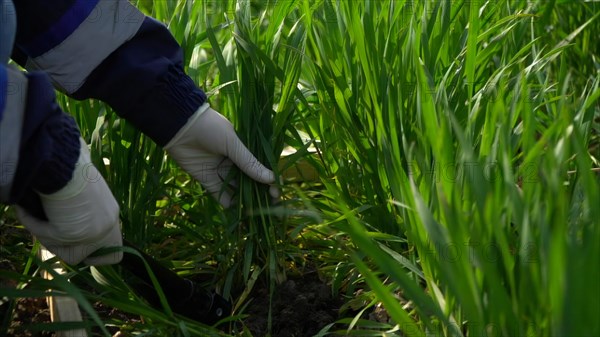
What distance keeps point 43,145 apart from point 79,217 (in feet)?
0.51

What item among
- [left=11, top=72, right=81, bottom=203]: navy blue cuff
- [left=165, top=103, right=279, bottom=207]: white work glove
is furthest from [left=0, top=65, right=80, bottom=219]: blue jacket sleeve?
[left=165, top=103, right=279, bottom=207]: white work glove

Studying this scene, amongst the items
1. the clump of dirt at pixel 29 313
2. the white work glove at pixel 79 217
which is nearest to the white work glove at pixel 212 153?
the white work glove at pixel 79 217

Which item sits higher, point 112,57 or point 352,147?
point 112,57

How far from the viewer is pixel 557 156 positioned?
4.13ft

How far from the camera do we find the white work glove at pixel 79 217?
1.45 metres

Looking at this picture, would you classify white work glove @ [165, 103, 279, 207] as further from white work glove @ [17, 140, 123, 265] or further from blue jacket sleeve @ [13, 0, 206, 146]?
white work glove @ [17, 140, 123, 265]

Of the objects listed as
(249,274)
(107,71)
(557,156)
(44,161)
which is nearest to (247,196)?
(249,274)

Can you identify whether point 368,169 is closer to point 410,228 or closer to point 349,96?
point 349,96

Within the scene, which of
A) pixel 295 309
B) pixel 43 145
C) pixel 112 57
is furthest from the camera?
pixel 295 309

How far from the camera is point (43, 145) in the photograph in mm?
1366

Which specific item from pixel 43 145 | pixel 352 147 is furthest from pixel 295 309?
pixel 43 145

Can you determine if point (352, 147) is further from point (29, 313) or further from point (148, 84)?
point (29, 313)

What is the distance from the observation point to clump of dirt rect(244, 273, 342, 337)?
1.76 m

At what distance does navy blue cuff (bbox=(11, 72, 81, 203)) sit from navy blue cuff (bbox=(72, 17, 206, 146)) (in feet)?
0.91
